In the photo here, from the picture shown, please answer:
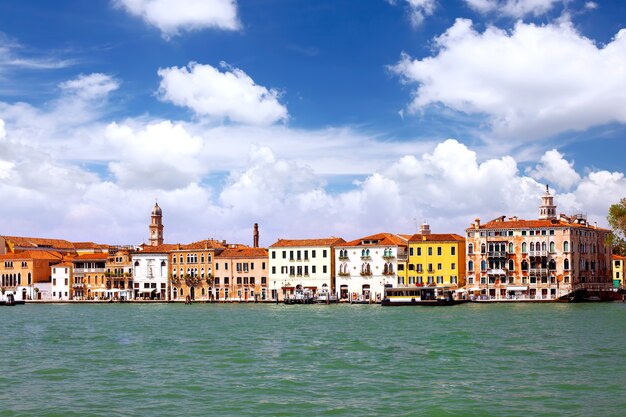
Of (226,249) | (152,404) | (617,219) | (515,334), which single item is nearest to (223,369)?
(152,404)

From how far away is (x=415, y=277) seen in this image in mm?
77000

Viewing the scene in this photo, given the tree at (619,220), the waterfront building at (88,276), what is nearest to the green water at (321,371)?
the tree at (619,220)

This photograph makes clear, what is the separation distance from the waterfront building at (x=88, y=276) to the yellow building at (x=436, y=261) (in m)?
35.2

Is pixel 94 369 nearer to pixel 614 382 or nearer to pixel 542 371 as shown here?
pixel 542 371

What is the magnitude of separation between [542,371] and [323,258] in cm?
5735

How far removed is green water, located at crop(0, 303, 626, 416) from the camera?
18.9 metres

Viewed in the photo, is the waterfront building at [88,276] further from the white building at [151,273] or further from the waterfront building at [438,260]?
the waterfront building at [438,260]

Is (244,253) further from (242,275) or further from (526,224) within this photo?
(526,224)

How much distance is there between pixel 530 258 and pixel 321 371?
174ft

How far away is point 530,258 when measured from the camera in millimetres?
74000

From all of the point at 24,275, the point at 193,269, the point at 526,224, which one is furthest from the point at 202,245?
the point at 526,224

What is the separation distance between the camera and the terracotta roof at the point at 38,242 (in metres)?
101

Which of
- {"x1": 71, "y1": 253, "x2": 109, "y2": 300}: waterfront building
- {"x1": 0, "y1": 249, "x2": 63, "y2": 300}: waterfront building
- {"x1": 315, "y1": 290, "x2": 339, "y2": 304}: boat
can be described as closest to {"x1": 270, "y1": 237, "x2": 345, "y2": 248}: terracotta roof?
{"x1": 315, "y1": 290, "x2": 339, "y2": 304}: boat

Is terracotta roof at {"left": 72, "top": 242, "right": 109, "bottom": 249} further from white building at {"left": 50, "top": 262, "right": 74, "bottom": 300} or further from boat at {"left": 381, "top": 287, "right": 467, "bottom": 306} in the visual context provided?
boat at {"left": 381, "top": 287, "right": 467, "bottom": 306}
